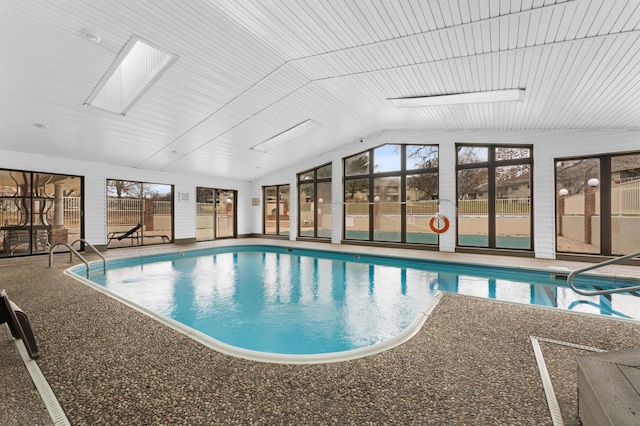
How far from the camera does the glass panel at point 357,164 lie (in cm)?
895

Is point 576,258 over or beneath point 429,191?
beneath

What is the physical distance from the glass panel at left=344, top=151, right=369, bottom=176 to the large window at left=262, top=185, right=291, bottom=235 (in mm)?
2716

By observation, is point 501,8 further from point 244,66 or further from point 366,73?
point 244,66

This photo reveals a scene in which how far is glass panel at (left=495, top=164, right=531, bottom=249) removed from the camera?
22.0ft

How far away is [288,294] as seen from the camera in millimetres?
4824

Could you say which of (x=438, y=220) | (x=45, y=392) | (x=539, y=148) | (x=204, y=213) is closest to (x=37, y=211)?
(x=204, y=213)

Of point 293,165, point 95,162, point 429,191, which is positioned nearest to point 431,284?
point 429,191

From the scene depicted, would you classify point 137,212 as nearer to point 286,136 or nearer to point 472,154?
point 286,136

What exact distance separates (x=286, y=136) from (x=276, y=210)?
4143 mm

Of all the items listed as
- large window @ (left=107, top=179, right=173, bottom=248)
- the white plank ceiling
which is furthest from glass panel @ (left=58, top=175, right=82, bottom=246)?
the white plank ceiling

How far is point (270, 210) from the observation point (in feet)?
37.6

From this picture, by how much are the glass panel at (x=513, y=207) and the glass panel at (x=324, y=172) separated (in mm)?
4926

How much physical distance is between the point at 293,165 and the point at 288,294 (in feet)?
21.0

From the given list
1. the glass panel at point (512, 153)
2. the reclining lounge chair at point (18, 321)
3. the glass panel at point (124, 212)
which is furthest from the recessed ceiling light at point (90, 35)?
the glass panel at point (512, 153)
